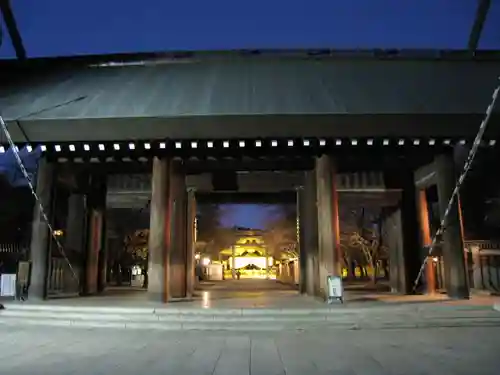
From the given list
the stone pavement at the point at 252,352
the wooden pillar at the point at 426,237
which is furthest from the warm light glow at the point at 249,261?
the stone pavement at the point at 252,352

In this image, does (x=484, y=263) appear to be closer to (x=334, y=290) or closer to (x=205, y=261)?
(x=334, y=290)

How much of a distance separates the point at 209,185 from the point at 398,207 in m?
7.05

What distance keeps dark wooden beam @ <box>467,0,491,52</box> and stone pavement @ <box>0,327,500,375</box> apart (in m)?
9.16

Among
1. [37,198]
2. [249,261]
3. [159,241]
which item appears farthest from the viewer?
[249,261]

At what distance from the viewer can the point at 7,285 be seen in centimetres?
1352

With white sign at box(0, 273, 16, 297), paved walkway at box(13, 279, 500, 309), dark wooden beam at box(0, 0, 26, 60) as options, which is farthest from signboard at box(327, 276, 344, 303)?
dark wooden beam at box(0, 0, 26, 60)

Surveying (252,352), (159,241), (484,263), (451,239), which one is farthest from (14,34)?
(484,263)

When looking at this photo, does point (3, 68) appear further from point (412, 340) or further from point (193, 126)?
point (412, 340)

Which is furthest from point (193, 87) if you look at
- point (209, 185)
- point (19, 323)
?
point (19, 323)

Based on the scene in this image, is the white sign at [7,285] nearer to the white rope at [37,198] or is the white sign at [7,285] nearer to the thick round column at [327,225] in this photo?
the white rope at [37,198]

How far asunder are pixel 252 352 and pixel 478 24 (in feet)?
41.4

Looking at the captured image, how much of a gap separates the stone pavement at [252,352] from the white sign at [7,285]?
245 inches

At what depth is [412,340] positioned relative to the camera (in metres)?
6.78

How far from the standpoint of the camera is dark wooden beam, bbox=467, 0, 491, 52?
1242 centimetres
